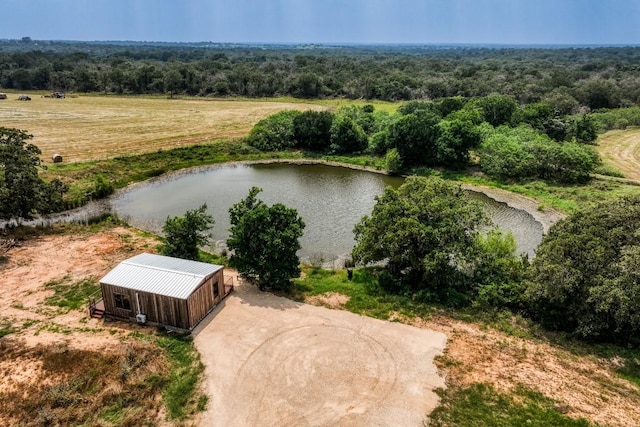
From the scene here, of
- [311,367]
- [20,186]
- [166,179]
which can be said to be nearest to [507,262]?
[311,367]

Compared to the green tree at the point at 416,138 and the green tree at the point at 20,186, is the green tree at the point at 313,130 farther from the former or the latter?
the green tree at the point at 20,186

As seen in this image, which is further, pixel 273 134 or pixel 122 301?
pixel 273 134

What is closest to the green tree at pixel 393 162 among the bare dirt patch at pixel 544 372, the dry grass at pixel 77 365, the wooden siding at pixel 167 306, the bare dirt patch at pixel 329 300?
the bare dirt patch at pixel 329 300

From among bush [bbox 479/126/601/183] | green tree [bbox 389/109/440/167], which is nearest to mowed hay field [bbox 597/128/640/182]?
bush [bbox 479/126/601/183]

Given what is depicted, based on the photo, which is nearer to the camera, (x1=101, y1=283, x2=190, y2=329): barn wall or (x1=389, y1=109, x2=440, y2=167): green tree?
(x1=101, y1=283, x2=190, y2=329): barn wall

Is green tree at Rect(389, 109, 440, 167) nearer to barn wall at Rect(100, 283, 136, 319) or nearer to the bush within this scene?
the bush

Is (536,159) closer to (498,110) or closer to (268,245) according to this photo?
(498,110)
